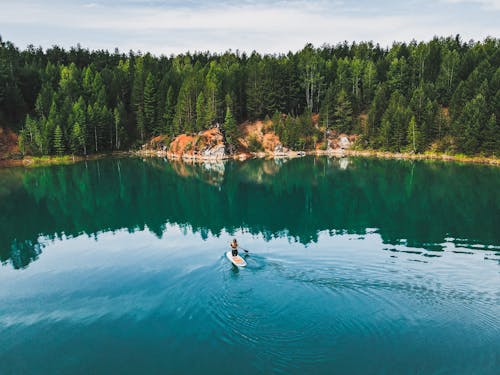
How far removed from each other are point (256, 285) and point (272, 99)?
115 metres

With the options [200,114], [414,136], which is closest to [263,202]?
[414,136]

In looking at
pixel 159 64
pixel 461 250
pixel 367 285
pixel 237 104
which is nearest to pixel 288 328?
pixel 367 285

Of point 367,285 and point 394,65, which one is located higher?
point 394,65

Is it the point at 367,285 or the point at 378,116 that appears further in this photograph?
the point at 378,116

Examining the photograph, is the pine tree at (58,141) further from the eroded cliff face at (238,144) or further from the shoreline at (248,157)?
the eroded cliff face at (238,144)

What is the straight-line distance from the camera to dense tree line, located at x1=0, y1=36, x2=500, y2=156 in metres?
118

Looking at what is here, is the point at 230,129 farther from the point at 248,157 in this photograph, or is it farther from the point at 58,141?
the point at 58,141

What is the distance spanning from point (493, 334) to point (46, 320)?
98.5 ft

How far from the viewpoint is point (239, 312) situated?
2870 cm

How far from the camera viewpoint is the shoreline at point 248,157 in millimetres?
108262

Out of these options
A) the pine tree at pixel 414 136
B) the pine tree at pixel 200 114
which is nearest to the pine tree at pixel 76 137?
the pine tree at pixel 200 114

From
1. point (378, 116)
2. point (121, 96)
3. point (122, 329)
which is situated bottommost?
point (122, 329)

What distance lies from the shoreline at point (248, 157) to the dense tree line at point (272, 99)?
2.24 metres

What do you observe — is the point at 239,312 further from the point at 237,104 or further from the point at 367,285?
the point at 237,104
